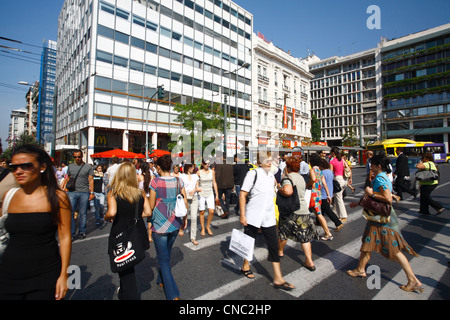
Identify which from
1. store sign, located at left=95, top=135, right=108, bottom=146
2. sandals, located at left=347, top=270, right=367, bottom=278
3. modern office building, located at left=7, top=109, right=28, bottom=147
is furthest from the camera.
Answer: modern office building, located at left=7, top=109, right=28, bottom=147

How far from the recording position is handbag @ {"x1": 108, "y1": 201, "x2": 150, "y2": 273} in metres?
2.46

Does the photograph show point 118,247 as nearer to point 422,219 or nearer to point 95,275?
point 95,275

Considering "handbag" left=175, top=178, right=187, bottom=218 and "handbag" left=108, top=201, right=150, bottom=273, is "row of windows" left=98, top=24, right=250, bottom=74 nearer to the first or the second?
"handbag" left=175, top=178, right=187, bottom=218

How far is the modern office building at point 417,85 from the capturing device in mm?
50750

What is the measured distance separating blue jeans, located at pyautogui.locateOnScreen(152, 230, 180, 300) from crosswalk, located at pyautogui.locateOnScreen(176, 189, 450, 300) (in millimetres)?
354

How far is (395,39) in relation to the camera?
2328 inches

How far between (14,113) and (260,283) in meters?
153

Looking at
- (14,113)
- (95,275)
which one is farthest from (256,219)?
(14,113)

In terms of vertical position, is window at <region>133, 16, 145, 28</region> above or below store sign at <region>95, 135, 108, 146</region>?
above

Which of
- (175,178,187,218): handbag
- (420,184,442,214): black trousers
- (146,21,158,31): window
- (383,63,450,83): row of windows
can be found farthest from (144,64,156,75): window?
(383,63,450,83): row of windows

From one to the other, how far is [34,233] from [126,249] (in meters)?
0.88

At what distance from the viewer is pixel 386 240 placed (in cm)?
321

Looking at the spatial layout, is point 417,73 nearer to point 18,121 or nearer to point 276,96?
point 276,96

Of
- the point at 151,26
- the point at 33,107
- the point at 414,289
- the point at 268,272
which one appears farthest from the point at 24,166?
the point at 33,107
